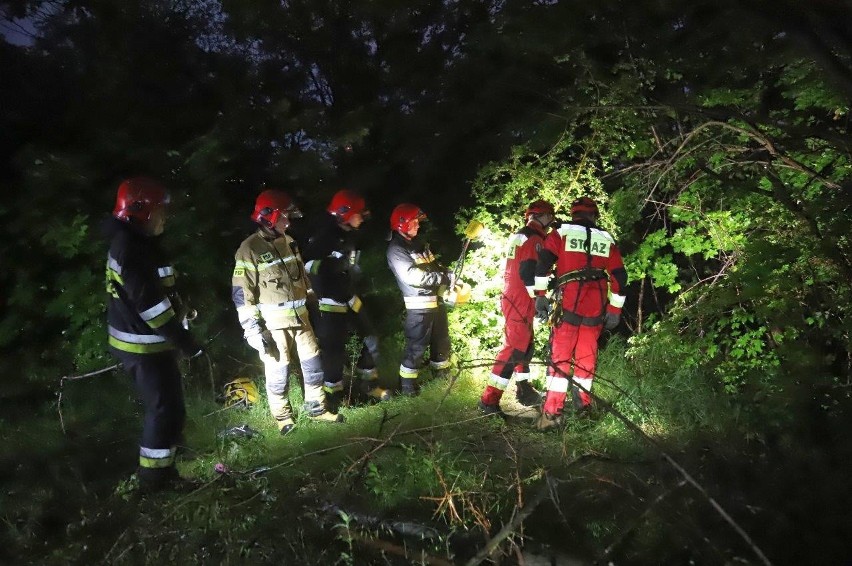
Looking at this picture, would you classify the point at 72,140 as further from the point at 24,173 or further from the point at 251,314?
the point at 251,314

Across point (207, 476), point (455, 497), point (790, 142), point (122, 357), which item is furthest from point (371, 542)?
point (790, 142)

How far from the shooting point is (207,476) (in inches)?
176

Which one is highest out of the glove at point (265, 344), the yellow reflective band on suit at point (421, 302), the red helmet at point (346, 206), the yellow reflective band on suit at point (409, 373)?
the red helmet at point (346, 206)

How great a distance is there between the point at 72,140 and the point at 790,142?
281 inches

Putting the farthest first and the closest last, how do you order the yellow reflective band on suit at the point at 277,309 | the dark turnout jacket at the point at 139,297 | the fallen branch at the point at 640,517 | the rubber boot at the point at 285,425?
the rubber boot at the point at 285,425 < the yellow reflective band on suit at the point at 277,309 < the dark turnout jacket at the point at 139,297 < the fallen branch at the point at 640,517

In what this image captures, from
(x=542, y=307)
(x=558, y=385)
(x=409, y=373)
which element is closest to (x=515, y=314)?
(x=542, y=307)

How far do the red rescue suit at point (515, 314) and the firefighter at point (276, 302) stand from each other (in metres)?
1.54

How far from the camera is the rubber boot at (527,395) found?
6.18 metres

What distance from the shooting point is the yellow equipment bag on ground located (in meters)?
6.19

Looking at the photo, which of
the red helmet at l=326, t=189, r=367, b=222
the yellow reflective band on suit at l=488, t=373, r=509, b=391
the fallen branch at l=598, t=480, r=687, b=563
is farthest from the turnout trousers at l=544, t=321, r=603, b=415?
the fallen branch at l=598, t=480, r=687, b=563

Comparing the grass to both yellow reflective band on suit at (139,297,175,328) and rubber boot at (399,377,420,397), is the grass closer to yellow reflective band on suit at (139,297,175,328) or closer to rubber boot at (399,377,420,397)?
rubber boot at (399,377,420,397)

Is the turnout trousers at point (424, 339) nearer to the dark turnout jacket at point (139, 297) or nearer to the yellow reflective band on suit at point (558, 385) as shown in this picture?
the yellow reflective band on suit at point (558, 385)

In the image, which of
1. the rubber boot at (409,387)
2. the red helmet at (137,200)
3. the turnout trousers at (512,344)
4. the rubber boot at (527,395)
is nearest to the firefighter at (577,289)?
the turnout trousers at (512,344)

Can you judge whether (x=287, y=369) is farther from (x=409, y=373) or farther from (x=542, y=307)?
(x=542, y=307)
